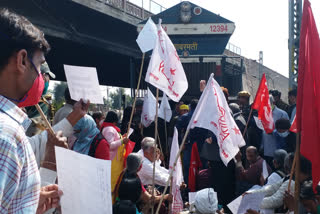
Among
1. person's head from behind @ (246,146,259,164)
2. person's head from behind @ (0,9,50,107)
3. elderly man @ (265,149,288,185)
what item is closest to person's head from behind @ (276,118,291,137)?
person's head from behind @ (246,146,259,164)

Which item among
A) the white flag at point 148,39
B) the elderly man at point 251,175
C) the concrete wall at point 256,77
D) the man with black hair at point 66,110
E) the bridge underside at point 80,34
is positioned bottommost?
the elderly man at point 251,175

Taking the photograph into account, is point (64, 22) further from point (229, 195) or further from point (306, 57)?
point (306, 57)

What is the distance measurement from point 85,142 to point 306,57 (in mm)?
2553

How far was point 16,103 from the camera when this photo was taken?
65.5 inches

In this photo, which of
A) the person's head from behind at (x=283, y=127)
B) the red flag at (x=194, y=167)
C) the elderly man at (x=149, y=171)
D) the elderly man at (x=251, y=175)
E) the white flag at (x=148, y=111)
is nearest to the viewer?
the elderly man at (x=149, y=171)

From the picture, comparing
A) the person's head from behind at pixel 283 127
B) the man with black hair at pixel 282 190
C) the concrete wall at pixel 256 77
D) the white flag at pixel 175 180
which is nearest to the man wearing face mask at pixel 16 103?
the man with black hair at pixel 282 190

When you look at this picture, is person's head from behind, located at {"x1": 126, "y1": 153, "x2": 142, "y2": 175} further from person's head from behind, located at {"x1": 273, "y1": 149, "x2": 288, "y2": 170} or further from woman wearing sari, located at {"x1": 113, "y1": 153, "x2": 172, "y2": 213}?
person's head from behind, located at {"x1": 273, "y1": 149, "x2": 288, "y2": 170}

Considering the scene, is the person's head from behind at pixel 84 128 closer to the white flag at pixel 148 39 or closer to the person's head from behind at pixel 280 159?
the white flag at pixel 148 39

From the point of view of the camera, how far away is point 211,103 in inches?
180

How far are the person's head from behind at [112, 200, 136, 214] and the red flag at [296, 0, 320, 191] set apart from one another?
7.03 ft

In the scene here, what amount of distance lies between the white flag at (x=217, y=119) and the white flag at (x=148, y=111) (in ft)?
12.8

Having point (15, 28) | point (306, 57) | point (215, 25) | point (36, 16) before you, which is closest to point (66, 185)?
point (15, 28)

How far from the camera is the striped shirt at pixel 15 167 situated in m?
1.42

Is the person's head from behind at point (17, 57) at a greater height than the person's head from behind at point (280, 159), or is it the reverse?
the person's head from behind at point (17, 57)
